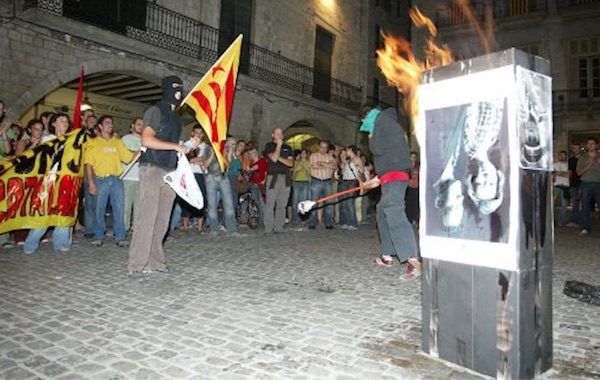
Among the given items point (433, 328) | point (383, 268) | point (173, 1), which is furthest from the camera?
point (173, 1)

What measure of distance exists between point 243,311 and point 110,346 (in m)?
1.09

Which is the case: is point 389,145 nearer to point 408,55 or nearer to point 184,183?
point 184,183

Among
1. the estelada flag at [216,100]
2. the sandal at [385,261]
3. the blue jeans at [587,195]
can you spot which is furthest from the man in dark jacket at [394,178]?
the blue jeans at [587,195]

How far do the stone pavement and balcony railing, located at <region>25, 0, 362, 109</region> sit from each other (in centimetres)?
898

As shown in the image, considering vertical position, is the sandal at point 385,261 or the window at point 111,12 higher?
the window at point 111,12

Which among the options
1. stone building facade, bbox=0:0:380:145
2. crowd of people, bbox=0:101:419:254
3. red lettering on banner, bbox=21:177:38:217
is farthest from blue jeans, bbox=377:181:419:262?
stone building facade, bbox=0:0:380:145

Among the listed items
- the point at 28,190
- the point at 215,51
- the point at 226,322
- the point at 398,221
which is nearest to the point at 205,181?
the point at 28,190

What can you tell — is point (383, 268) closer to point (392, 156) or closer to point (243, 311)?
point (392, 156)

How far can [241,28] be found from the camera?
17094 millimetres

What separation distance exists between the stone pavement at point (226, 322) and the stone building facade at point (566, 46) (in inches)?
952

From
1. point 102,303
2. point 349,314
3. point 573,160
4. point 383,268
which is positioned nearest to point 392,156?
point 383,268

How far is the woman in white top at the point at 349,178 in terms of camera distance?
10830mm

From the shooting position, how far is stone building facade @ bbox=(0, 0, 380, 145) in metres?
10.6

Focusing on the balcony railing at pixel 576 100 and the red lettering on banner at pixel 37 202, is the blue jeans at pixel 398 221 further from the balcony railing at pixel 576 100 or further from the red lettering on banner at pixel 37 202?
the balcony railing at pixel 576 100
